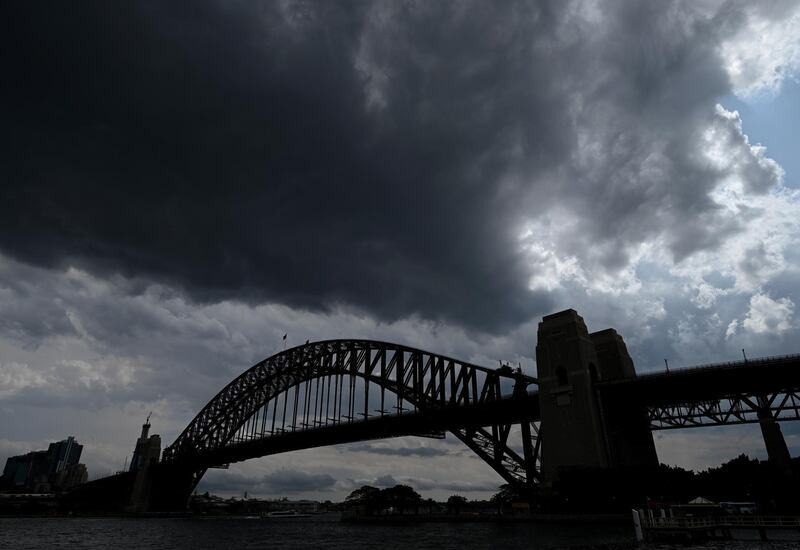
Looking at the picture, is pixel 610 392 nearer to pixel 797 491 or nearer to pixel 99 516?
pixel 797 491

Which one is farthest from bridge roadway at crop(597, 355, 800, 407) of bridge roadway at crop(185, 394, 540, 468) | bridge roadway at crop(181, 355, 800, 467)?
bridge roadway at crop(185, 394, 540, 468)

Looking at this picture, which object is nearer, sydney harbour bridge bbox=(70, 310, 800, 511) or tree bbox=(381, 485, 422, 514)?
sydney harbour bridge bbox=(70, 310, 800, 511)

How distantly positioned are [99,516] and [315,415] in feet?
228

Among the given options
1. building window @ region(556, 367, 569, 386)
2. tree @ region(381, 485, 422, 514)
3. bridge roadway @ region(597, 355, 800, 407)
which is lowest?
tree @ region(381, 485, 422, 514)

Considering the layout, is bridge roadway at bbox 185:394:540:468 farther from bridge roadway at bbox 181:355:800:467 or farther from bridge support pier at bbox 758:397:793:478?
bridge support pier at bbox 758:397:793:478

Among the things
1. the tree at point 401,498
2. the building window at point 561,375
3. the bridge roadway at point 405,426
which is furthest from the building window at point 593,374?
the tree at point 401,498

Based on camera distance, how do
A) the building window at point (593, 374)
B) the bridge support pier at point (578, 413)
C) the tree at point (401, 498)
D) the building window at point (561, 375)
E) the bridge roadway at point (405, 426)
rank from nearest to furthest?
the bridge support pier at point (578, 413) → the building window at point (593, 374) → the building window at point (561, 375) → the bridge roadway at point (405, 426) → the tree at point (401, 498)

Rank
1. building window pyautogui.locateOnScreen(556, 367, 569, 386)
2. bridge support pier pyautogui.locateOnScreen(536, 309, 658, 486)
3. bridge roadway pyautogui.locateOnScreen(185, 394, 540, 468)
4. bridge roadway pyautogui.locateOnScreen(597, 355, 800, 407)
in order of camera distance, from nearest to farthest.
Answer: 1. bridge roadway pyautogui.locateOnScreen(597, 355, 800, 407)
2. bridge support pier pyautogui.locateOnScreen(536, 309, 658, 486)
3. building window pyautogui.locateOnScreen(556, 367, 569, 386)
4. bridge roadway pyautogui.locateOnScreen(185, 394, 540, 468)

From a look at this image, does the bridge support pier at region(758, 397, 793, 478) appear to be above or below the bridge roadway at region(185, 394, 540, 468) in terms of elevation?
below

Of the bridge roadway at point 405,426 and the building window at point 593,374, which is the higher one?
the building window at point 593,374

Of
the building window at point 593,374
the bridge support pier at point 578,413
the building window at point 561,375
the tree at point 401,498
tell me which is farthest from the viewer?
the tree at point 401,498

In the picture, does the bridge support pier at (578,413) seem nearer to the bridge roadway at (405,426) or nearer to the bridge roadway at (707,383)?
the bridge roadway at (707,383)

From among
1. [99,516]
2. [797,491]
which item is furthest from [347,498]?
[797,491]

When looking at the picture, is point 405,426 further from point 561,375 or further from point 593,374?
point 593,374
